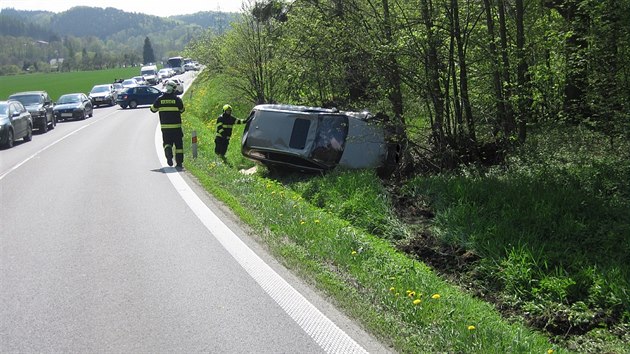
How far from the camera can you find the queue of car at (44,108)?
2211 centimetres

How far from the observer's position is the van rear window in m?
12.5

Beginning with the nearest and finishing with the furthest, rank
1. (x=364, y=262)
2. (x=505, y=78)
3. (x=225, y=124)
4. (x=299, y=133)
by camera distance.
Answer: (x=364, y=262) < (x=505, y=78) < (x=299, y=133) < (x=225, y=124)

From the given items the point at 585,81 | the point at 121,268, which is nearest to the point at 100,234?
the point at 121,268

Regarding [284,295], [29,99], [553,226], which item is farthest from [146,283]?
[29,99]

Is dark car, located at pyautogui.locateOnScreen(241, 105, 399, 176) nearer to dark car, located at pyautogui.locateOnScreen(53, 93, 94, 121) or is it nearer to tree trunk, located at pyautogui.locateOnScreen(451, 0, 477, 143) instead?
tree trunk, located at pyautogui.locateOnScreen(451, 0, 477, 143)

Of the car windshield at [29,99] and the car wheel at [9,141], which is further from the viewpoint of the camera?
the car windshield at [29,99]

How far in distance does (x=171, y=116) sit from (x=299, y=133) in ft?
11.3

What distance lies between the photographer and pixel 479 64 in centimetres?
1143

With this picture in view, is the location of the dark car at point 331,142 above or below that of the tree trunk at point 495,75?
below

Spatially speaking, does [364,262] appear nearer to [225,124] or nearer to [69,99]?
[225,124]

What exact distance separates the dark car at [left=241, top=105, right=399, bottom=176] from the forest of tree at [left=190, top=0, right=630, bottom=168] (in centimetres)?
47

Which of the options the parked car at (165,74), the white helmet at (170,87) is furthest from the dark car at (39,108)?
the parked car at (165,74)

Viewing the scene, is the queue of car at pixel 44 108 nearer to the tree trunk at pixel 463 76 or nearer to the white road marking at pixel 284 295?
the tree trunk at pixel 463 76

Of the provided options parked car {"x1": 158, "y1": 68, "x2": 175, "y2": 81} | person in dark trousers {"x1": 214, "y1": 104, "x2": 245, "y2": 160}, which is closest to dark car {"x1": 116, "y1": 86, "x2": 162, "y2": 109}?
person in dark trousers {"x1": 214, "y1": 104, "x2": 245, "y2": 160}
